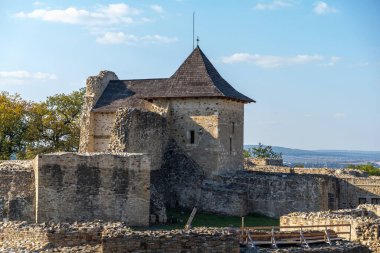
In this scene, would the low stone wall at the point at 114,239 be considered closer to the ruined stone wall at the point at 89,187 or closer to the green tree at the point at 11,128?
the ruined stone wall at the point at 89,187

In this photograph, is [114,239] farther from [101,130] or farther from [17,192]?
[101,130]

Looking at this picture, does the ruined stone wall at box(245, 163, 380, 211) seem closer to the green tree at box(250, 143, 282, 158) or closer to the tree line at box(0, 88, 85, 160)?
the tree line at box(0, 88, 85, 160)

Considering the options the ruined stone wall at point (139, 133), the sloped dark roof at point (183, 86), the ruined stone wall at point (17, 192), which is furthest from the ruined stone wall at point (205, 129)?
the ruined stone wall at point (17, 192)

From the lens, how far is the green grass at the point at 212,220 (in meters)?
26.1

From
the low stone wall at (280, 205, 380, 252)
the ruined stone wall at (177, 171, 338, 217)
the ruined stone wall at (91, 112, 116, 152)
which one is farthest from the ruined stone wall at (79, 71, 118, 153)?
the low stone wall at (280, 205, 380, 252)

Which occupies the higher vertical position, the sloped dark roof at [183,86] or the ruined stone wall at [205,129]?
the sloped dark roof at [183,86]

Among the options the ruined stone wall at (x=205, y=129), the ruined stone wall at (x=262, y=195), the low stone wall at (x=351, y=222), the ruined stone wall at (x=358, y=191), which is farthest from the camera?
the ruined stone wall at (x=358, y=191)

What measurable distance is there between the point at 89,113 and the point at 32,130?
10.2 metres

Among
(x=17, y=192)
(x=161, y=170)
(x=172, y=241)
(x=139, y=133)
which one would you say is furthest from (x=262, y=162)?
(x=172, y=241)

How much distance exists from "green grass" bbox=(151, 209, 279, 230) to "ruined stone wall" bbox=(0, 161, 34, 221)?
186 inches

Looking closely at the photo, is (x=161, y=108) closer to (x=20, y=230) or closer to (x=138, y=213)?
(x=138, y=213)

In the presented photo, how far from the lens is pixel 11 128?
43250 millimetres

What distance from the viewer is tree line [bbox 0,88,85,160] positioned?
43281 millimetres

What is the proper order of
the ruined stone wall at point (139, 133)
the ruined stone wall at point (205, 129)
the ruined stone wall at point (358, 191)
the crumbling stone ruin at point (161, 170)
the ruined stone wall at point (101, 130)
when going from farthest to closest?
the ruined stone wall at point (101, 130) → the ruined stone wall at point (358, 191) → the ruined stone wall at point (205, 129) → the ruined stone wall at point (139, 133) → the crumbling stone ruin at point (161, 170)
